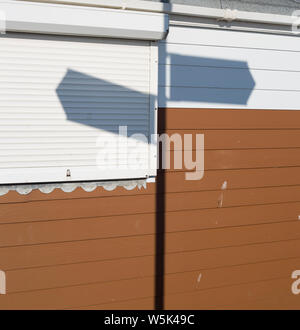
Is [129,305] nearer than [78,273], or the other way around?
[78,273]

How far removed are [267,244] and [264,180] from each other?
2.20 feet

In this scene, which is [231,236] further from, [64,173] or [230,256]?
[64,173]

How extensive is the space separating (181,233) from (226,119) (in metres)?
1.18

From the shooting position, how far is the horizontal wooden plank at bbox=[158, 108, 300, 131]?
340 centimetres

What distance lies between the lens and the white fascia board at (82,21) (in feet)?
9.18

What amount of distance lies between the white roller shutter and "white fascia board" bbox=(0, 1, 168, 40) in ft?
0.38

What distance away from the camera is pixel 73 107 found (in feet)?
10.2

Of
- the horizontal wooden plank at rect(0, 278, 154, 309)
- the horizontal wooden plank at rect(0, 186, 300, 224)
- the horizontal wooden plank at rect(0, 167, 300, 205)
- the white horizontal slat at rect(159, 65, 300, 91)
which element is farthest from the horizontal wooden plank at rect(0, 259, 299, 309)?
the white horizontal slat at rect(159, 65, 300, 91)

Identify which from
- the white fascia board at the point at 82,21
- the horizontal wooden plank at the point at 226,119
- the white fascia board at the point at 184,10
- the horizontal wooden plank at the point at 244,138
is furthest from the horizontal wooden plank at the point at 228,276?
the white fascia board at the point at 184,10

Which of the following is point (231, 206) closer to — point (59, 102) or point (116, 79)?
point (116, 79)

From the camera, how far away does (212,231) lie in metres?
3.60

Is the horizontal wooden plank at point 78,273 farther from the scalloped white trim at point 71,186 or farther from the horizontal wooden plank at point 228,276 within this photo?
the scalloped white trim at point 71,186

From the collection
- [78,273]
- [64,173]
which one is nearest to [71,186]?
[64,173]

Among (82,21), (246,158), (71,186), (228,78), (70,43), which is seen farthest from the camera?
(246,158)
